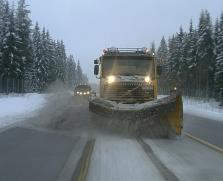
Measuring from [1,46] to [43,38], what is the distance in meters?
30.9

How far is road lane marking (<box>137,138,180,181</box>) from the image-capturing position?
8.80 meters

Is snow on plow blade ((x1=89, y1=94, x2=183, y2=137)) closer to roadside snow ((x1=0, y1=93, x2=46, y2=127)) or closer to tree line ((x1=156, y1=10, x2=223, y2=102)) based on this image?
roadside snow ((x1=0, y1=93, x2=46, y2=127))

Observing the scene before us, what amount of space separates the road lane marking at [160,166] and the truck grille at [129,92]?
4800mm

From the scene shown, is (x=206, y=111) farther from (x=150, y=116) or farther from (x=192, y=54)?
(x=192, y=54)

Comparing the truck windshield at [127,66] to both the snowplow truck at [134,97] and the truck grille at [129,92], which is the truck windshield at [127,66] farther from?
the truck grille at [129,92]

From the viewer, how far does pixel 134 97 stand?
60.1 feet

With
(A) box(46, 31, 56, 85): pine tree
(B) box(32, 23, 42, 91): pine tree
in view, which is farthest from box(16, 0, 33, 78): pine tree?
(A) box(46, 31, 56, 85): pine tree

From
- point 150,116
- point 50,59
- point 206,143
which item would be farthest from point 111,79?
point 50,59

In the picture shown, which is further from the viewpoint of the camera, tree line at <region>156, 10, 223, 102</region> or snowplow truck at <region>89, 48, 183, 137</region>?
tree line at <region>156, 10, 223, 102</region>

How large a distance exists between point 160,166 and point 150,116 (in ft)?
19.9

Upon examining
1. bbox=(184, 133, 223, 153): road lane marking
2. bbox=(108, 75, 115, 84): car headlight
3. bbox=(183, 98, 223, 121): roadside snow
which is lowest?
bbox=(183, 98, 223, 121): roadside snow

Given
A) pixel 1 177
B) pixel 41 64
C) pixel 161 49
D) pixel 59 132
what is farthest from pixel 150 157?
pixel 161 49

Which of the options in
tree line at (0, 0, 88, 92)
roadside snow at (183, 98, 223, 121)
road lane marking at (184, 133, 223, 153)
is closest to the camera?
road lane marking at (184, 133, 223, 153)

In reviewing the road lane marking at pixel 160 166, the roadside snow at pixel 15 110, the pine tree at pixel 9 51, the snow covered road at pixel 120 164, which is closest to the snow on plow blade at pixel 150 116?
the snow covered road at pixel 120 164
